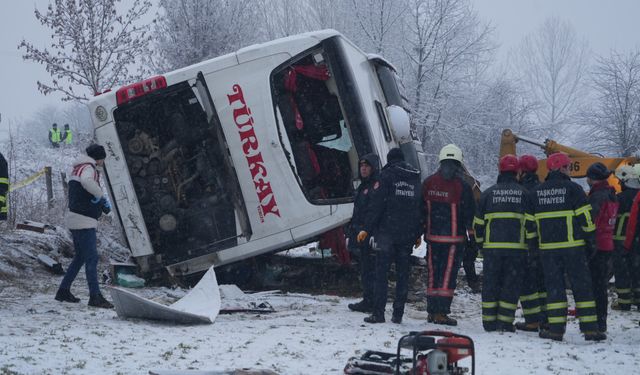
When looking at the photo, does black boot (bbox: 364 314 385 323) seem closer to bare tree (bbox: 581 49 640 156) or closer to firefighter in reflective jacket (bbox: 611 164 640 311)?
firefighter in reflective jacket (bbox: 611 164 640 311)

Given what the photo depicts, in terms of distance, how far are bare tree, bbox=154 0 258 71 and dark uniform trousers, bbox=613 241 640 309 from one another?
Answer: 15.0 meters

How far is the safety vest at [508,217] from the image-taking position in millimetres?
6789

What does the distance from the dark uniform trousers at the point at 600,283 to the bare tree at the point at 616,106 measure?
822 inches

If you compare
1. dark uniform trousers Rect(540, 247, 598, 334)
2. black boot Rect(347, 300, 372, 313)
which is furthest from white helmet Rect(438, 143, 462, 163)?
black boot Rect(347, 300, 372, 313)

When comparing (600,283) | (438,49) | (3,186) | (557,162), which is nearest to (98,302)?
(3,186)

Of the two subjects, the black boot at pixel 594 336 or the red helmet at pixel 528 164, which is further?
the red helmet at pixel 528 164

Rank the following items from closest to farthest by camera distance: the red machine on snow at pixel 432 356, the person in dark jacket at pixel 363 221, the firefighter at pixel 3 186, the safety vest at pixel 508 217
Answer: the red machine on snow at pixel 432 356 < the safety vest at pixel 508 217 < the person in dark jacket at pixel 363 221 < the firefighter at pixel 3 186

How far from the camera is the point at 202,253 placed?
28.0ft

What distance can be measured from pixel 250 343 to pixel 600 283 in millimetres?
3259

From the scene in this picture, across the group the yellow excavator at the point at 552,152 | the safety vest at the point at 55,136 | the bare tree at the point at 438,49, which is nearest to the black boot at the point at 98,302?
the yellow excavator at the point at 552,152

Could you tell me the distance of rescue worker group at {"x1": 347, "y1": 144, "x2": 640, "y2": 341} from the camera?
6.54 m

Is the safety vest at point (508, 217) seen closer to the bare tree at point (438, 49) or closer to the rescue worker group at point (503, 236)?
the rescue worker group at point (503, 236)

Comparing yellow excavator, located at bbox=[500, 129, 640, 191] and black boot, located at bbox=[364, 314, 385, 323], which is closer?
black boot, located at bbox=[364, 314, 385, 323]

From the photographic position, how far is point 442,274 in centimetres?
708
